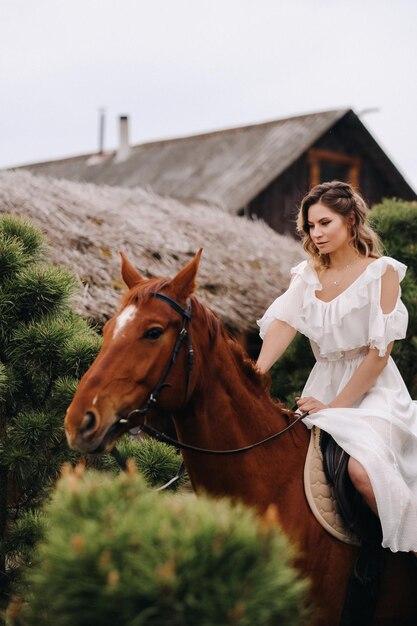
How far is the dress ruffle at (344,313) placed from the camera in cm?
291

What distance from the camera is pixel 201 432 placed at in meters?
2.57

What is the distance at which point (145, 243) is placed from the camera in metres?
7.76

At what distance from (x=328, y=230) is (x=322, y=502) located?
1.17 meters

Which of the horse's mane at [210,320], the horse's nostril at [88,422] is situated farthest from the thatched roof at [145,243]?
the horse's nostril at [88,422]

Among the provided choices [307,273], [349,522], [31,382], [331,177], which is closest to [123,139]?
[331,177]

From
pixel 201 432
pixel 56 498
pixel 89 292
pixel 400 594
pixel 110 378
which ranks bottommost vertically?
pixel 400 594

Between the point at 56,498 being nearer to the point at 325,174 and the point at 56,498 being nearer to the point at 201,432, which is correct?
the point at 201,432

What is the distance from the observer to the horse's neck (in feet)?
8.45

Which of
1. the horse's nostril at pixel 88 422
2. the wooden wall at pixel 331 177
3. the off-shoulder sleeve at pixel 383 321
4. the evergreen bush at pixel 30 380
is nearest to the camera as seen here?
the horse's nostril at pixel 88 422

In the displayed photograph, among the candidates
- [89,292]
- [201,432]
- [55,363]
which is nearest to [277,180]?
[89,292]

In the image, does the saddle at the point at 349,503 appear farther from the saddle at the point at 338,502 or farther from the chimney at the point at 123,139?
the chimney at the point at 123,139

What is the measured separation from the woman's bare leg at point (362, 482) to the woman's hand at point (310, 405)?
1.04 feet

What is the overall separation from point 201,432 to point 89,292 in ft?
12.4

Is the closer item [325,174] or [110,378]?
[110,378]
